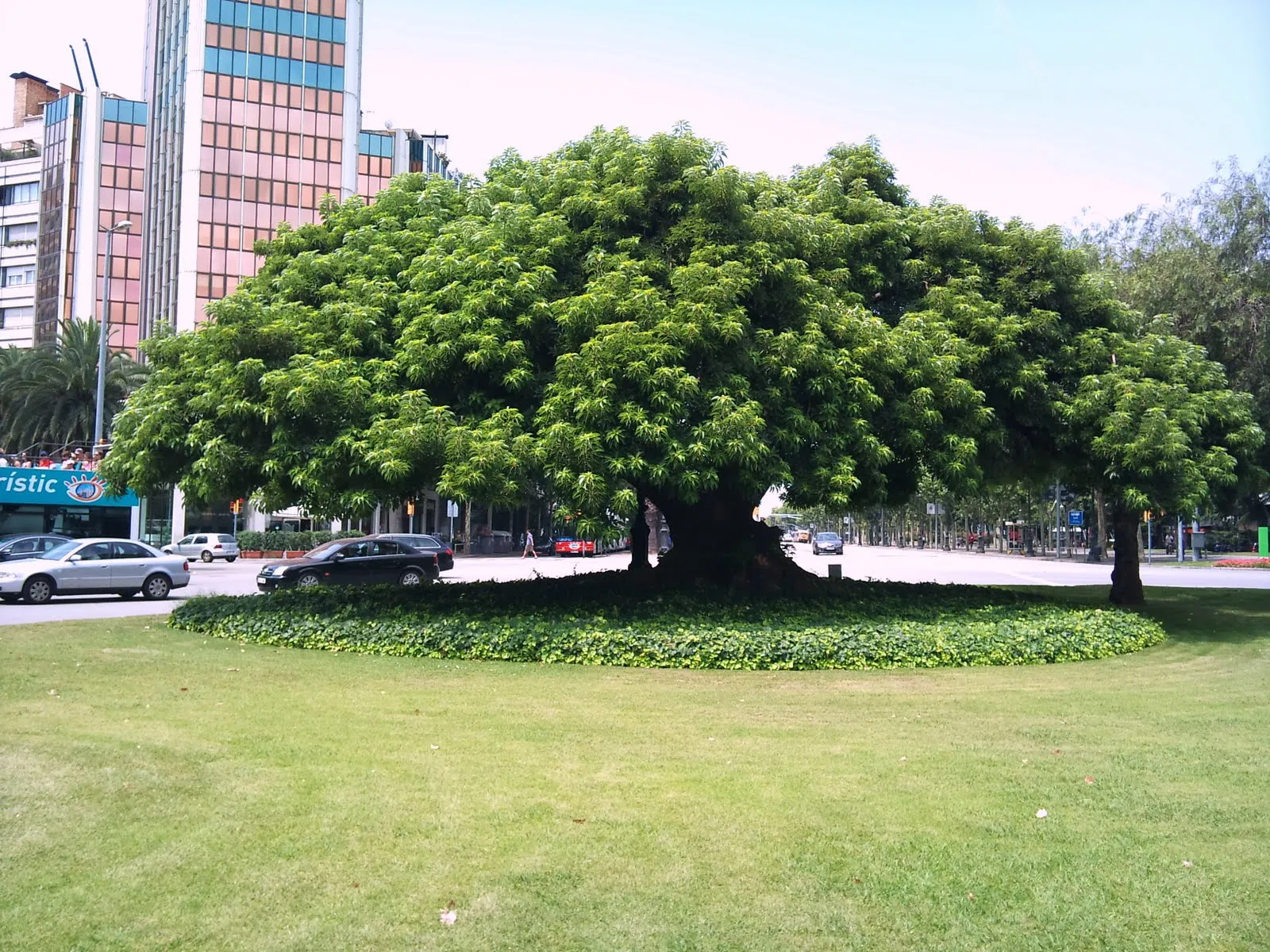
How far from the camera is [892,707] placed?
33.2 feet

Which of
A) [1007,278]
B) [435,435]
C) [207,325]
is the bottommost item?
[435,435]

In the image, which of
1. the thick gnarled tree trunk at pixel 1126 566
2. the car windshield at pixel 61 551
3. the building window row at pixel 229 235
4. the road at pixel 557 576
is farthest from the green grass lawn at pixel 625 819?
the building window row at pixel 229 235

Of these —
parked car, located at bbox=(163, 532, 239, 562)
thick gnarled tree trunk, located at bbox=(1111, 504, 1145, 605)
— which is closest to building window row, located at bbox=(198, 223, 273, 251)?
parked car, located at bbox=(163, 532, 239, 562)

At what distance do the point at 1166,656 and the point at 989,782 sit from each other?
29.8 ft

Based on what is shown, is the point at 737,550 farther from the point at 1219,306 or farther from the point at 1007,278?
the point at 1219,306

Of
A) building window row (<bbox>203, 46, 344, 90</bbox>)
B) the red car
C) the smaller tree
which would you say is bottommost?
the red car

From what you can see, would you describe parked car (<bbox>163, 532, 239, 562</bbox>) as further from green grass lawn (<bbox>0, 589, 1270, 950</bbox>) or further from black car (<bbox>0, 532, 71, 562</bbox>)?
green grass lawn (<bbox>0, 589, 1270, 950</bbox>)

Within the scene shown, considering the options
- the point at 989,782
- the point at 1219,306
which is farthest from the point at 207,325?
the point at 1219,306

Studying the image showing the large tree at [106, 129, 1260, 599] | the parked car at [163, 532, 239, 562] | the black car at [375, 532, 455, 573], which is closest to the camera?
the large tree at [106, 129, 1260, 599]

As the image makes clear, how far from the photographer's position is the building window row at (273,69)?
6438 cm

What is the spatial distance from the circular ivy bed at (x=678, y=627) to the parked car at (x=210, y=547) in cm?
3670

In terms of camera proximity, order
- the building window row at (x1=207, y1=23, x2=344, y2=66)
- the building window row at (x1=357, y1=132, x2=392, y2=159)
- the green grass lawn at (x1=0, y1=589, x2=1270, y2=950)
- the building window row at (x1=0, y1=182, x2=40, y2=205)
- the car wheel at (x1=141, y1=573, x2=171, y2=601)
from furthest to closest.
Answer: the building window row at (x1=0, y1=182, x2=40, y2=205) < the building window row at (x1=357, y1=132, x2=392, y2=159) < the building window row at (x1=207, y1=23, x2=344, y2=66) < the car wheel at (x1=141, y1=573, x2=171, y2=601) < the green grass lawn at (x1=0, y1=589, x2=1270, y2=950)

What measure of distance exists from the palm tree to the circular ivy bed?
121 ft

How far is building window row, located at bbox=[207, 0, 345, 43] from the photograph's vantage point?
63.9 metres
